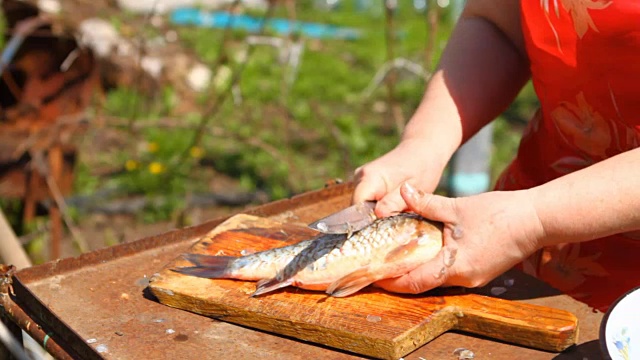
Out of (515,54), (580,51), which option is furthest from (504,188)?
(580,51)

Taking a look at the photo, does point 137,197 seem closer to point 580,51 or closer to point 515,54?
point 515,54

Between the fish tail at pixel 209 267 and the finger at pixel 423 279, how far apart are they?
346 mm

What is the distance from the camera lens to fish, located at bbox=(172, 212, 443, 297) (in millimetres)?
1634

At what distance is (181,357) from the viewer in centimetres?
148

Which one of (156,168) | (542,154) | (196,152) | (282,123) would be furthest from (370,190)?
(282,123)

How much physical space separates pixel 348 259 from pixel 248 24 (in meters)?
6.17

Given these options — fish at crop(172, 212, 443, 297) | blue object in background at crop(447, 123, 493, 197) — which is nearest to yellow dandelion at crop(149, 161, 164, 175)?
blue object in background at crop(447, 123, 493, 197)

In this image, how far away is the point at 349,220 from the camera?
1695 mm

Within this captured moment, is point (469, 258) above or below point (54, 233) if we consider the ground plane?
above

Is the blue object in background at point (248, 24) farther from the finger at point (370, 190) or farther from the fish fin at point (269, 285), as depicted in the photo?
the fish fin at point (269, 285)

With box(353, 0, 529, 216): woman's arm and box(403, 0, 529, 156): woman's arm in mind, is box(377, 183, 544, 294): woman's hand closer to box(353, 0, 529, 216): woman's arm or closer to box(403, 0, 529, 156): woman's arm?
box(353, 0, 529, 216): woman's arm

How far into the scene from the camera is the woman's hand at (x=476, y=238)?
1.52m

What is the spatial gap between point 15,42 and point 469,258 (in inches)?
114

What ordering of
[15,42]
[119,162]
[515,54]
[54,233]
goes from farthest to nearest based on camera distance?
[119,162], [15,42], [54,233], [515,54]
